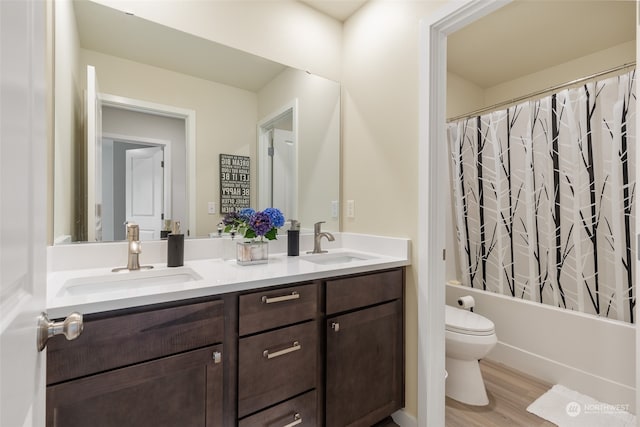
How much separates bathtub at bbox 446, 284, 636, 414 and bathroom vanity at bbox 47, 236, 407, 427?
1183mm

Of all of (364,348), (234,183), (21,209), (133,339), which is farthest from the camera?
(234,183)

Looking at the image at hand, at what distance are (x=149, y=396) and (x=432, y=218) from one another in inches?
53.5

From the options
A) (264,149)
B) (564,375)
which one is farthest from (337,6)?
(564,375)

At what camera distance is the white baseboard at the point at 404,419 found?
160 cm

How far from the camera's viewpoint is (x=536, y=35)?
2398 mm

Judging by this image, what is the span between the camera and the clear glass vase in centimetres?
150

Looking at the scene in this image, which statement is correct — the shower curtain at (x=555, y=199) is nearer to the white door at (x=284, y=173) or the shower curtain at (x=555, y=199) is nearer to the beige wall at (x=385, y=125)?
the beige wall at (x=385, y=125)

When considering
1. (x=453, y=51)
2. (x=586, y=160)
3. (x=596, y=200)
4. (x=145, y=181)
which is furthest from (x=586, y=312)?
(x=145, y=181)

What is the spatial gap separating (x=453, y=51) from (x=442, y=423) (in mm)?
2768

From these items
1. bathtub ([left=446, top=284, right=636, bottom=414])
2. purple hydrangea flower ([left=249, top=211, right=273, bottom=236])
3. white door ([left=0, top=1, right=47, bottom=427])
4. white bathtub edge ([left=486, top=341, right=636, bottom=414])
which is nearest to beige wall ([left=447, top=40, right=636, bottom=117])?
bathtub ([left=446, top=284, right=636, bottom=414])

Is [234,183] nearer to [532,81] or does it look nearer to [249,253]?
[249,253]

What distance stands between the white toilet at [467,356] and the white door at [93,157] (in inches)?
77.6

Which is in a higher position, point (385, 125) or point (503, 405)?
point (385, 125)

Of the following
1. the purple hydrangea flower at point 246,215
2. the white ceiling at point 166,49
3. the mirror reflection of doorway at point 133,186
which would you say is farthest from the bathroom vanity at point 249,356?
the white ceiling at point 166,49
